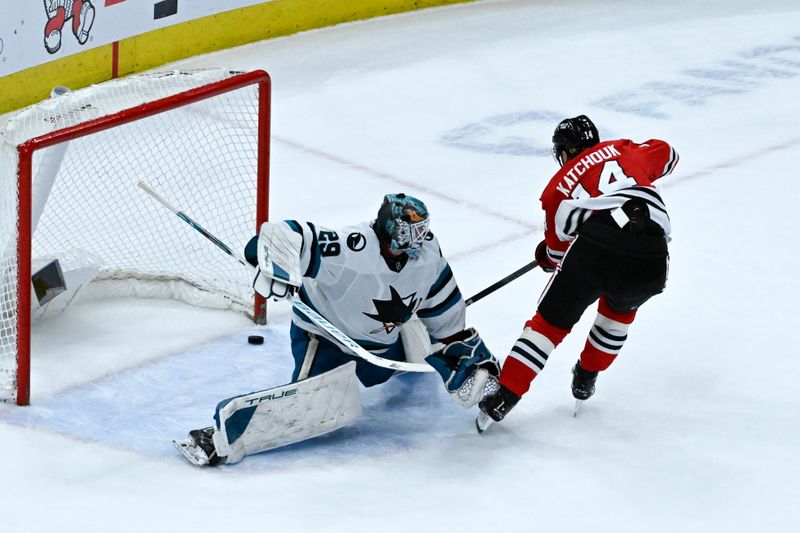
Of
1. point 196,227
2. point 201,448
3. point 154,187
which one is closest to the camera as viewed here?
point 201,448

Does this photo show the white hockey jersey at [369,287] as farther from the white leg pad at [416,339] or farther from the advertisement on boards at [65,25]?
the advertisement on boards at [65,25]

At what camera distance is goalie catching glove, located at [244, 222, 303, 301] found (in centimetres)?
289

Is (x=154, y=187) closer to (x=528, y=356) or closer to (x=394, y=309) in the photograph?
(x=394, y=309)

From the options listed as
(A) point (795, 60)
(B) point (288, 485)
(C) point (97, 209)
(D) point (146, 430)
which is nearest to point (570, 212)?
(B) point (288, 485)

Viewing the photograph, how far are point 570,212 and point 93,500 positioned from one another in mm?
1239

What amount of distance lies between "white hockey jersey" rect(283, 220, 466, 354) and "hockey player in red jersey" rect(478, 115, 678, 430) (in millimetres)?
242

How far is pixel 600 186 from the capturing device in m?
2.93

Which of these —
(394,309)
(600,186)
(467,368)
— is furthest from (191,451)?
(600,186)

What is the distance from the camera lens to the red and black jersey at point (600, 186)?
2.91 metres

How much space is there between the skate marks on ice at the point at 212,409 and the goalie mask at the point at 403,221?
474mm

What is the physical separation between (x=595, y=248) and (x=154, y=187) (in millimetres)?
1566

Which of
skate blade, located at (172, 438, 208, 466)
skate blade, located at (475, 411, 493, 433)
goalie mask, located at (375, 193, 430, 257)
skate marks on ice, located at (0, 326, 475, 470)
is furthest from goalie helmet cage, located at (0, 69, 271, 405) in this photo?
skate blade, located at (475, 411, 493, 433)

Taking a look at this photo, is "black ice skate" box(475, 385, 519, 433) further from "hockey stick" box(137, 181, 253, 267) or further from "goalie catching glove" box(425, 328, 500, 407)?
"hockey stick" box(137, 181, 253, 267)

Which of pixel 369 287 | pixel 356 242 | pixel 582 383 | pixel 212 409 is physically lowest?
pixel 212 409
